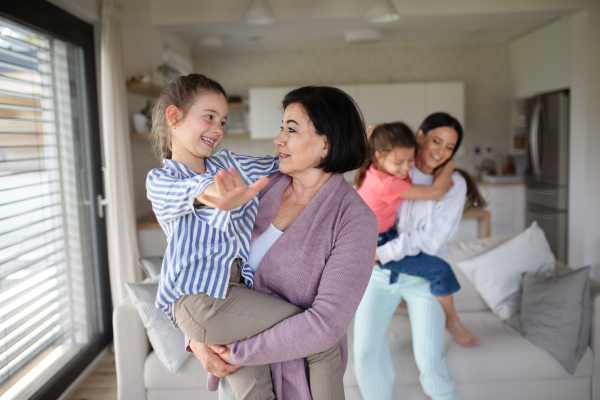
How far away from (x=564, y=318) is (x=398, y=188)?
111 cm

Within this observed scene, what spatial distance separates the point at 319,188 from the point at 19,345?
193 centimetres

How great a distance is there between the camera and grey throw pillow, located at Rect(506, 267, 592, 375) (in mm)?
2193

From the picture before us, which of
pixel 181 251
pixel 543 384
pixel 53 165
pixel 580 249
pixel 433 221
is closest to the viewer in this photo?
pixel 181 251

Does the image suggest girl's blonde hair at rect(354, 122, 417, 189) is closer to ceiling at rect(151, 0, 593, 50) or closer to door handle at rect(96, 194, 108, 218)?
door handle at rect(96, 194, 108, 218)

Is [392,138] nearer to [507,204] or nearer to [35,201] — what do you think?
[35,201]

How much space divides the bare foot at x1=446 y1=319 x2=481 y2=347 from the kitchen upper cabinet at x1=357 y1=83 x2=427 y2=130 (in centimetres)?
361

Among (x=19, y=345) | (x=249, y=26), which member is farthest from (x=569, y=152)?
(x=19, y=345)

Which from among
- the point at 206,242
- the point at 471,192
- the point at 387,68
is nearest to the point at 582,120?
the point at 387,68

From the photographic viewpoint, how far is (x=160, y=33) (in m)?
4.55

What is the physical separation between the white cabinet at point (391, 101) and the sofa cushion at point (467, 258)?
2910 millimetres

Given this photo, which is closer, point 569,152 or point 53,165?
point 53,165

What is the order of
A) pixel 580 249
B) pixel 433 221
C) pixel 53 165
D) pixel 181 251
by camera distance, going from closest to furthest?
pixel 181 251 < pixel 433 221 < pixel 53 165 < pixel 580 249

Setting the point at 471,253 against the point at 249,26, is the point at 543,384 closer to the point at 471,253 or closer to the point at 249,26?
the point at 471,253

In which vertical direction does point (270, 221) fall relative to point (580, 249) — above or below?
above
